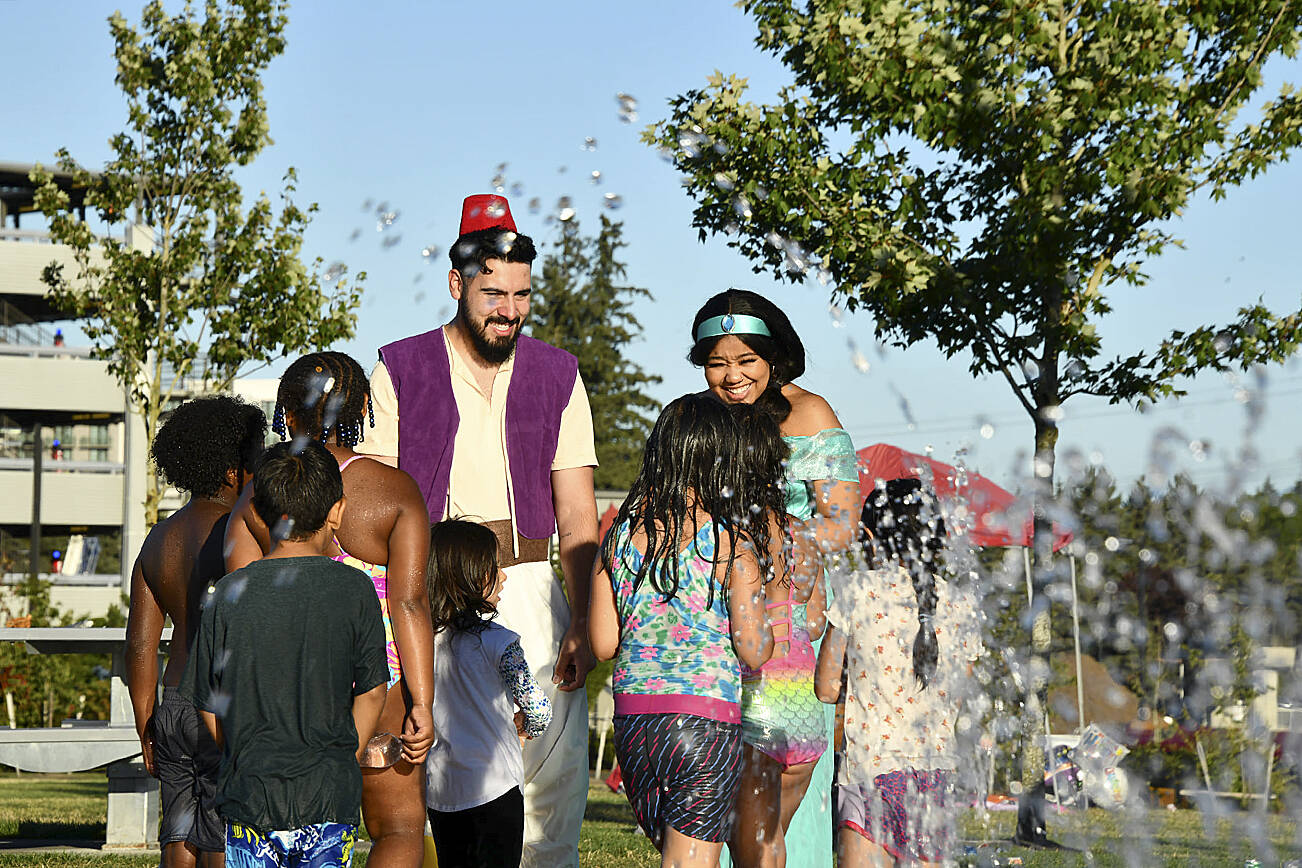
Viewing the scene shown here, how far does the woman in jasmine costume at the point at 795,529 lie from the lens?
3729mm

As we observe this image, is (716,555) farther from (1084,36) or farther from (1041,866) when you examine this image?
(1084,36)

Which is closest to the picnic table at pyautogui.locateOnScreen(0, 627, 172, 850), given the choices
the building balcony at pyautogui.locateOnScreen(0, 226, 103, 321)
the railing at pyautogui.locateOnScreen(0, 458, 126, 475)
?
the railing at pyautogui.locateOnScreen(0, 458, 126, 475)

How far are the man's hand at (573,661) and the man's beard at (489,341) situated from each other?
835 mm

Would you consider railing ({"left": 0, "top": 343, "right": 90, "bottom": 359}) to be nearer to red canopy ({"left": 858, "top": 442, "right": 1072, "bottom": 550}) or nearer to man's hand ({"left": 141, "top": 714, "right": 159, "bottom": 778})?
red canopy ({"left": 858, "top": 442, "right": 1072, "bottom": 550})

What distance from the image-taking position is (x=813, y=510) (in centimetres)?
391

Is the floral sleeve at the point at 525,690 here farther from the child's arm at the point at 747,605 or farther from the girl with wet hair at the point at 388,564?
the child's arm at the point at 747,605

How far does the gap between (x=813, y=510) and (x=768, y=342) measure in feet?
1.68

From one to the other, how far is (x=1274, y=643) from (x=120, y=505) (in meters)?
39.6

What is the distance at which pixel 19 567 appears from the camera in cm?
3631

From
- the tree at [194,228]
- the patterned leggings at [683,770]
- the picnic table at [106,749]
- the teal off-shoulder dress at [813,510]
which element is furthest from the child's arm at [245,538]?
the tree at [194,228]

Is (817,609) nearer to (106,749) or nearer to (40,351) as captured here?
(106,749)

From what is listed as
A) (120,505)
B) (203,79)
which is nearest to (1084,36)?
(203,79)

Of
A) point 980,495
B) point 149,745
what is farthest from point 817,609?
point 980,495

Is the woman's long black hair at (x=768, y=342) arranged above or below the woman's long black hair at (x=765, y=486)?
above
